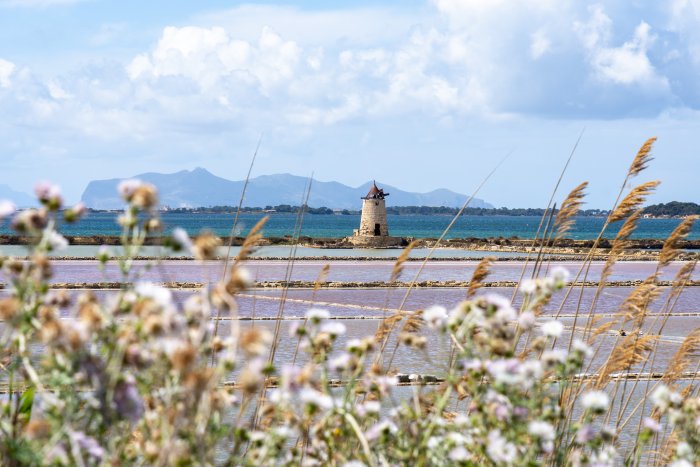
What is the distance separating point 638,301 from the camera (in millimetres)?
4344

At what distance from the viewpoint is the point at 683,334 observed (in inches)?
537

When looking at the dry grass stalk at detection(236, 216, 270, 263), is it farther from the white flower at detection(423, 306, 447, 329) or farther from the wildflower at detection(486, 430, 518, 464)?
the wildflower at detection(486, 430, 518, 464)

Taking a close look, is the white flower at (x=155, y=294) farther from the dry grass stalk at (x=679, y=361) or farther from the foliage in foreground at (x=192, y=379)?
the dry grass stalk at (x=679, y=361)

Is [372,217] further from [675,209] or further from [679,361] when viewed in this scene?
[675,209]

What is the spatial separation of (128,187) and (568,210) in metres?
3.16

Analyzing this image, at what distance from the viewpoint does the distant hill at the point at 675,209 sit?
13668 centimetres

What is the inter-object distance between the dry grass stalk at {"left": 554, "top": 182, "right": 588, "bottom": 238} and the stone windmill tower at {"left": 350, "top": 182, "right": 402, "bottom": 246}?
150 feet

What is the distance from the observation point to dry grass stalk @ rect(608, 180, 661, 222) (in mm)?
4629

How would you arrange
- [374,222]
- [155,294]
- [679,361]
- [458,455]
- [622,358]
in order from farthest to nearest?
[374,222] < [679,361] < [622,358] < [458,455] < [155,294]

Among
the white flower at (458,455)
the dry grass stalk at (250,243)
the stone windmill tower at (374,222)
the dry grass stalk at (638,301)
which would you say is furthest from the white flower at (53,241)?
the stone windmill tower at (374,222)

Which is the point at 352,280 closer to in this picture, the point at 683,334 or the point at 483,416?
the point at 683,334

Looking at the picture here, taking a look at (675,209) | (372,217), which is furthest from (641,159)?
(675,209)

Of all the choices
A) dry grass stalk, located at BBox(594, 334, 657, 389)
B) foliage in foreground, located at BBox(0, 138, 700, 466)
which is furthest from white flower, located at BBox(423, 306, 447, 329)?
dry grass stalk, located at BBox(594, 334, 657, 389)

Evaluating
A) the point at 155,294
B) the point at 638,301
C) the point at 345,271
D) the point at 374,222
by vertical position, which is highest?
the point at 155,294
